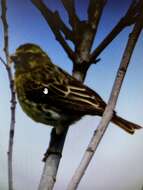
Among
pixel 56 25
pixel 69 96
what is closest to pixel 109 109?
pixel 69 96

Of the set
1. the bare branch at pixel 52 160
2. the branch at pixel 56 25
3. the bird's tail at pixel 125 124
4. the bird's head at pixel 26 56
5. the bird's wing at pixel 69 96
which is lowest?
the bare branch at pixel 52 160

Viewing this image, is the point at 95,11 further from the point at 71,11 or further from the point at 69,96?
the point at 69,96

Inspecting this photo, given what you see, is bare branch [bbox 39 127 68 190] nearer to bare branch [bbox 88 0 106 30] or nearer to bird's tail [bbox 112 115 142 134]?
bird's tail [bbox 112 115 142 134]

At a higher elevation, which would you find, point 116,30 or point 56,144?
point 116,30

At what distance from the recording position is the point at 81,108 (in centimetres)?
147

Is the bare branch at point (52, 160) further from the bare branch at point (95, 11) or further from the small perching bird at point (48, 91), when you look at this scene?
the bare branch at point (95, 11)

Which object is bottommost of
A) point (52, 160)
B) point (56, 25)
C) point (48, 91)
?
point (52, 160)

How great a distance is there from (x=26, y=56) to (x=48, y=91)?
70 millimetres

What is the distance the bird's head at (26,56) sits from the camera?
148 centimetres

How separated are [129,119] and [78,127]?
9cm

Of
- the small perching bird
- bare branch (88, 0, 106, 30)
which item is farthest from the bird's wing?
bare branch (88, 0, 106, 30)

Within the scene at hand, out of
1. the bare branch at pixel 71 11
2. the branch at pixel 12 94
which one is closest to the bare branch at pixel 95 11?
the bare branch at pixel 71 11

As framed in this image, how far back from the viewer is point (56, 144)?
60.2 inches

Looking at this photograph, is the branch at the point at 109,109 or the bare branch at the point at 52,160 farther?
the bare branch at the point at 52,160
